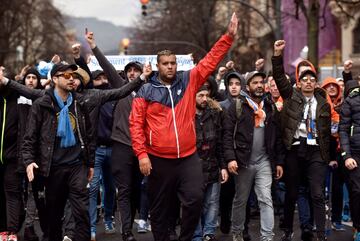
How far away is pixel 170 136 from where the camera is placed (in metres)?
7.34

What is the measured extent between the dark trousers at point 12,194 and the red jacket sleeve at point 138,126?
2191 mm

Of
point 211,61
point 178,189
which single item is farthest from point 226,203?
point 211,61

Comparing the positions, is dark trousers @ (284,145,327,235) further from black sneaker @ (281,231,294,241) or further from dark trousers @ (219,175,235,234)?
dark trousers @ (219,175,235,234)

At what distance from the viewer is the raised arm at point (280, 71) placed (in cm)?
845

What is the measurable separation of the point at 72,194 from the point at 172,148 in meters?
1.28

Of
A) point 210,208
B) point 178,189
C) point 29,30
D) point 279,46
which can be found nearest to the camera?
point 178,189

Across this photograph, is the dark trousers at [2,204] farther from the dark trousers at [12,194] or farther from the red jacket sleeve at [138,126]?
the red jacket sleeve at [138,126]

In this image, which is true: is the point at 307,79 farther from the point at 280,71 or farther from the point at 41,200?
the point at 41,200

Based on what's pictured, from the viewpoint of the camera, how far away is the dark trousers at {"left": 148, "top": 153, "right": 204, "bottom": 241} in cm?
741

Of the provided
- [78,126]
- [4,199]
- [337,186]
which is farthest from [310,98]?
[4,199]

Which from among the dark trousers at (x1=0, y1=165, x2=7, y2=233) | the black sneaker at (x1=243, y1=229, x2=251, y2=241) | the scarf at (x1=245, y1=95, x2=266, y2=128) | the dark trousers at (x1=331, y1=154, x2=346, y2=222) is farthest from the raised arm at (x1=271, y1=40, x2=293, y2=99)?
the dark trousers at (x1=0, y1=165, x2=7, y2=233)

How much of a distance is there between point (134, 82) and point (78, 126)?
76 centimetres

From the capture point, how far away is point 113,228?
10.6 meters

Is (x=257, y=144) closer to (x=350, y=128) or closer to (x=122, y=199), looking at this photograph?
(x=350, y=128)
